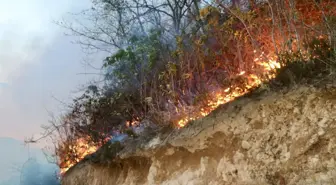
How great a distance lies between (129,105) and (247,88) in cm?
366

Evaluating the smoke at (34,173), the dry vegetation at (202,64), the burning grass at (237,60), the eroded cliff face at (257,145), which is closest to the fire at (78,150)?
the dry vegetation at (202,64)

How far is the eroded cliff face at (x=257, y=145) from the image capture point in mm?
3182

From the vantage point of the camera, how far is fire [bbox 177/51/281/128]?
427 centimetres

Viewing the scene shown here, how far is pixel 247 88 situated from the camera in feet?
14.3

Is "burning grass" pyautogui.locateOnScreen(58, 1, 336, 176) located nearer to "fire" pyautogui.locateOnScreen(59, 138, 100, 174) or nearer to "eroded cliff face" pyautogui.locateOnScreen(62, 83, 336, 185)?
"eroded cliff face" pyautogui.locateOnScreen(62, 83, 336, 185)

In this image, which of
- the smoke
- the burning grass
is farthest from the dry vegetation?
the smoke

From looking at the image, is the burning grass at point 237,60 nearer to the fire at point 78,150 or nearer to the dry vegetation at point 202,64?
the dry vegetation at point 202,64

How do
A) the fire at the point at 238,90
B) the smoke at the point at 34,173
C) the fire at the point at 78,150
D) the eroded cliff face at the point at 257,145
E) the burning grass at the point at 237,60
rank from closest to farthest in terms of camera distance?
1. the eroded cliff face at the point at 257,145
2. the burning grass at the point at 237,60
3. the fire at the point at 238,90
4. the fire at the point at 78,150
5. the smoke at the point at 34,173

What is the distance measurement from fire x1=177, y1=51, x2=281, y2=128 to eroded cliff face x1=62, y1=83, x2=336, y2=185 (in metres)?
0.22

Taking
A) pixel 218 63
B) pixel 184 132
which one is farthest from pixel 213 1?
pixel 184 132

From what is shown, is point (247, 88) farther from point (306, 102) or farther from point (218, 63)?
point (218, 63)

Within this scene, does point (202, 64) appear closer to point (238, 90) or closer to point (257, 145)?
point (238, 90)

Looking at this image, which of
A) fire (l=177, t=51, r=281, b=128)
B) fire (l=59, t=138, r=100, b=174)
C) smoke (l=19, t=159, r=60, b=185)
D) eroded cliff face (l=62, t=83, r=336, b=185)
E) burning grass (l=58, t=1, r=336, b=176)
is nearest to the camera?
eroded cliff face (l=62, t=83, r=336, b=185)

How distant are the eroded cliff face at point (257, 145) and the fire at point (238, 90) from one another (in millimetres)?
224
